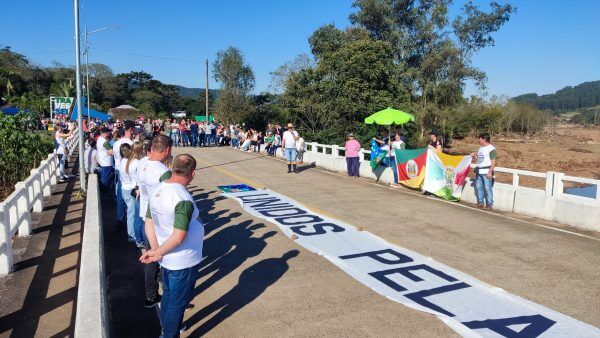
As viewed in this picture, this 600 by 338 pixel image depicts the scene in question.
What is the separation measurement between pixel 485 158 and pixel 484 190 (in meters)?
0.88

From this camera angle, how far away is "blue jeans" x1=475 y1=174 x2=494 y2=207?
11.2 metres

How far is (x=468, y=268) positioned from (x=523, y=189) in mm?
5056

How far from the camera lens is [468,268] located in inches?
263

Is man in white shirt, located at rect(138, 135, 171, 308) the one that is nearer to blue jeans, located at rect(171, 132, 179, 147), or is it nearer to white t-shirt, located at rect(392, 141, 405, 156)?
white t-shirt, located at rect(392, 141, 405, 156)

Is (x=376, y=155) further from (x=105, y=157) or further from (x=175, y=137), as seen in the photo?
(x=175, y=137)

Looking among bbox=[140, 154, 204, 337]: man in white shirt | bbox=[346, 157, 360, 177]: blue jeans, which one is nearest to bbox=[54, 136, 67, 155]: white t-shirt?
bbox=[346, 157, 360, 177]: blue jeans

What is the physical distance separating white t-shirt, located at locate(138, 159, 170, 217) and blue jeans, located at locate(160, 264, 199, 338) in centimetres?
153

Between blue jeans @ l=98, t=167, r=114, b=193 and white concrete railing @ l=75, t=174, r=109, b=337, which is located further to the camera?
blue jeans @ l=98, t=167, r=114, b=193

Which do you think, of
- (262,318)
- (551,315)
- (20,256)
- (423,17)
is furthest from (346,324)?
(423,17)

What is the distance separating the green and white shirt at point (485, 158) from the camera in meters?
11.0

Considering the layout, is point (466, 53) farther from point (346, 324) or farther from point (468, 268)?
point (346, 324)

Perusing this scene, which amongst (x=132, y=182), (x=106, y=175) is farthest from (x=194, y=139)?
(x=132, y=182)

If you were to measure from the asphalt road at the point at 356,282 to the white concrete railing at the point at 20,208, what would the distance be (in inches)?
101

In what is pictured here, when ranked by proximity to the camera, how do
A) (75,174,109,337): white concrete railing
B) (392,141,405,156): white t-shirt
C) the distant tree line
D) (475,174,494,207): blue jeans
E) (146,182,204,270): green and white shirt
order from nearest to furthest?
(75,174,109,337): white concrete railing, (146,182,204,270): green and white shirt, (475,174,494,207): blue jeans, (392,141,405,156): white t-shirt, the distant tree line
